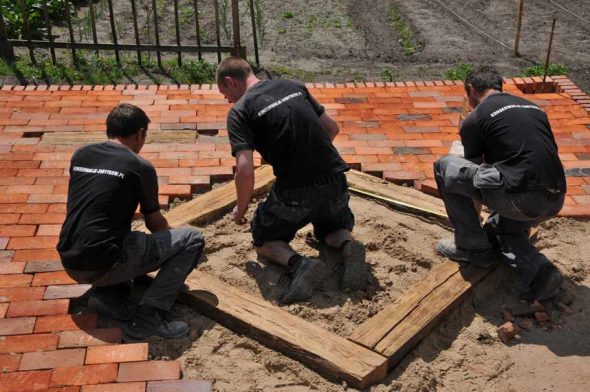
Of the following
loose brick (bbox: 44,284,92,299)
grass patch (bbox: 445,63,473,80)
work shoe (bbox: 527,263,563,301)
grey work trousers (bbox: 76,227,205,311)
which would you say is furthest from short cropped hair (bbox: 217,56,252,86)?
grass patch (bbox: 445,63,473,80)

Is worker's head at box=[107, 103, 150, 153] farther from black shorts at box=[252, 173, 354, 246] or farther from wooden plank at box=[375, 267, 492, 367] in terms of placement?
wooden plank at box=[375, 267, 492, 367]

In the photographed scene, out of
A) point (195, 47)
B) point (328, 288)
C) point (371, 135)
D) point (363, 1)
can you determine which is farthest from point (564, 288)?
point (363, 1)

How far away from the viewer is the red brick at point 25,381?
3.40 m

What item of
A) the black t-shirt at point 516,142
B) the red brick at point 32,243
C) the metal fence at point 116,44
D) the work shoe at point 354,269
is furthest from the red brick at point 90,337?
the metal fence at point 116,44

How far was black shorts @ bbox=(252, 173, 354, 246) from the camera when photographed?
4184 mm

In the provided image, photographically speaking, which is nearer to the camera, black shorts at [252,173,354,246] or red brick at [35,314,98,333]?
red brick at [35,314,98,333]

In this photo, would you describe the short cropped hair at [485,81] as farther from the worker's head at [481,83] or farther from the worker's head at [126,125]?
the worker's head at [126,125]

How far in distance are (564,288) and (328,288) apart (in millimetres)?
1351

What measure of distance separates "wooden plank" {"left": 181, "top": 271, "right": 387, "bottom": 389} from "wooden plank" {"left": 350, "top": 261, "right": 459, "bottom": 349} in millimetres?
80

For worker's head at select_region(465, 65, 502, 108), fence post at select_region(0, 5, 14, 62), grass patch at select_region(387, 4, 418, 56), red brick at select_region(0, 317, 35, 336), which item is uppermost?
worker's head at select_region(465, 65, 502, 108)

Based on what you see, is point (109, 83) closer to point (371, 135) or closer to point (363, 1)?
point (371, 135)

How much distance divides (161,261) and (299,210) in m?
0.84

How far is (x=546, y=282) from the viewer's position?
406cm

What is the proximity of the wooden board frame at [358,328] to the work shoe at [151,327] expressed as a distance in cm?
22
